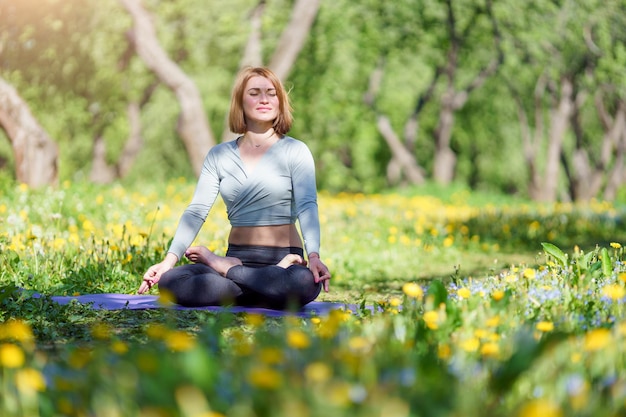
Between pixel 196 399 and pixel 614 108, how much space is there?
25867mm

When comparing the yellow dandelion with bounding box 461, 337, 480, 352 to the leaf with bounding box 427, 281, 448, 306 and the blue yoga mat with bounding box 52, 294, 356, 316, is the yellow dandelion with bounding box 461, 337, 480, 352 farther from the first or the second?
the blue yoga mat with bounding box 52, 294, 356, 316

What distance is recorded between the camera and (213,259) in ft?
17.1

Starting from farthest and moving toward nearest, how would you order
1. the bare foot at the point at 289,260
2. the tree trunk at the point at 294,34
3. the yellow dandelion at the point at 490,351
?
the tree trunk at the point at 294,34 < the bare foot at the point at 289,260 < the yellow dandelion at the point at 490,351

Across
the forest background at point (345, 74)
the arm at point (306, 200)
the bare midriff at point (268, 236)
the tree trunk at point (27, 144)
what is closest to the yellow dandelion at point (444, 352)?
the arm at point (306, 200)

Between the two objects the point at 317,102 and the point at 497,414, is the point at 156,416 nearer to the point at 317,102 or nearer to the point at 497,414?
the point at 497,414

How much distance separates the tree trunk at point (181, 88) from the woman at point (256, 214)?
27.9 ft

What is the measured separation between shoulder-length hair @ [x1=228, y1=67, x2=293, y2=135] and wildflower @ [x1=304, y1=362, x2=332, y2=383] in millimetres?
3092

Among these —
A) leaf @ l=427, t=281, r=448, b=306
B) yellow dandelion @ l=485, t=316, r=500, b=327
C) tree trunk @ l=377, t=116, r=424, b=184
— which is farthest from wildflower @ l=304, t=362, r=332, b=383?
tree trunk @ l=377, t=116, r=424, b=184

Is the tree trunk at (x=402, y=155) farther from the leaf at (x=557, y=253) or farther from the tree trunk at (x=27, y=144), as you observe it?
the leaf at (x=557, y=253)

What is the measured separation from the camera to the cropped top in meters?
5.20

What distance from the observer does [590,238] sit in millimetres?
11477

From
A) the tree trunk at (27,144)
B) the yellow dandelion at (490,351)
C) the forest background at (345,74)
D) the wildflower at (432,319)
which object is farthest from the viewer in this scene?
the forest background at (345,74)

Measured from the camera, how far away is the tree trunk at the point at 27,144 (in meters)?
12.0

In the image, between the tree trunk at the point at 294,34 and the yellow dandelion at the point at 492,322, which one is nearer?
the yellow dandelion at the point at 492,322
